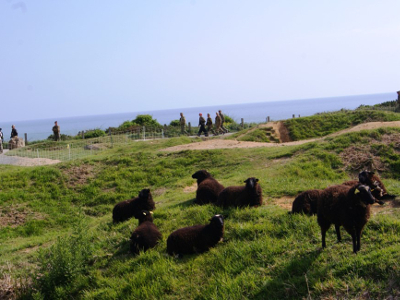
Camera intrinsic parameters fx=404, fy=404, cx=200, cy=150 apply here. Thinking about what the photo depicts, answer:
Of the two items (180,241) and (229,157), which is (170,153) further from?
(180,241)

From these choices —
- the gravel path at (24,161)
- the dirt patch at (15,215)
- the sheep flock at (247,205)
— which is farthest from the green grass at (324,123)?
the dirt patch at (15,215)

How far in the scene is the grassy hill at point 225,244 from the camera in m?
6.18

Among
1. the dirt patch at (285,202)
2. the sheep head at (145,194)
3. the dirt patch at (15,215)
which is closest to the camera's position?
the dirt patch at (285,202)

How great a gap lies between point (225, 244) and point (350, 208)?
282cm

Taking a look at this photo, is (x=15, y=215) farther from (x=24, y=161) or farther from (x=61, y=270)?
(x=24, y=161)

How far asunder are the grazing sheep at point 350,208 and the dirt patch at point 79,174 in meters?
13.8

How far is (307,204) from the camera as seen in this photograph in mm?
8508

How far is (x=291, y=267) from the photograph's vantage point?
21.5 ft

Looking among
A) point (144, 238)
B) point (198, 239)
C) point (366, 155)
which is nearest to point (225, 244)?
point (198, 239)

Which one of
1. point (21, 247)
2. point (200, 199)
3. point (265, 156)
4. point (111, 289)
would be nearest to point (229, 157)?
point (265, 156)

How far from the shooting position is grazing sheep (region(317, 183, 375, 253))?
5.95 meters

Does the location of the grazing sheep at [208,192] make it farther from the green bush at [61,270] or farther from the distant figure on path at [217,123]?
the distant figure on path at [217,123]

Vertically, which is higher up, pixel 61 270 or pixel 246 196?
pixel 246 196

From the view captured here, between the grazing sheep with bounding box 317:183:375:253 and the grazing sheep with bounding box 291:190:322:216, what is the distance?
1.87 metres
